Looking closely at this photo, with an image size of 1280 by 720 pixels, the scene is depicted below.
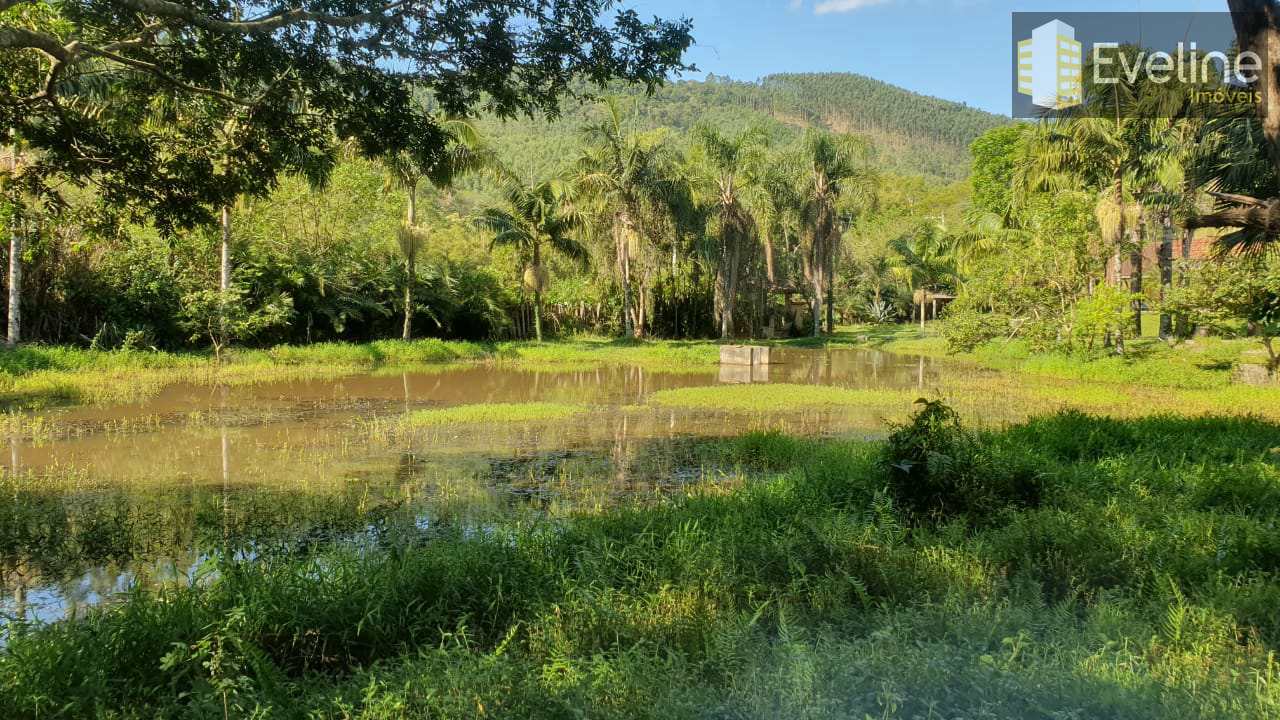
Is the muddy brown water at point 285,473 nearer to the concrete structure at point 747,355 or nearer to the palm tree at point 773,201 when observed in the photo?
the concrete structure at point 747,355

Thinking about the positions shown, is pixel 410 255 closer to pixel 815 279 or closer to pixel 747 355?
pixel 747 355

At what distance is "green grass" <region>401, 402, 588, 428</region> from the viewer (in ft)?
43.4

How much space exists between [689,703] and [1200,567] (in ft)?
12.7

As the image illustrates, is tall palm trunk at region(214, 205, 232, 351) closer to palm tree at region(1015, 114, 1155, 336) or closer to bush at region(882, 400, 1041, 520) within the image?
bush at region(882, 400, 1041, 520)

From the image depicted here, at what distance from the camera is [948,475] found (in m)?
6.29

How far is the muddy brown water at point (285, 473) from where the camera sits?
590cm

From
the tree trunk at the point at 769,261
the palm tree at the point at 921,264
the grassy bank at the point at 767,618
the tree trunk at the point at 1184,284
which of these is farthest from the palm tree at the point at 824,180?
the grassy bank at the point at 767,618

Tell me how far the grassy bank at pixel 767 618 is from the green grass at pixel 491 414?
6979 millimetres

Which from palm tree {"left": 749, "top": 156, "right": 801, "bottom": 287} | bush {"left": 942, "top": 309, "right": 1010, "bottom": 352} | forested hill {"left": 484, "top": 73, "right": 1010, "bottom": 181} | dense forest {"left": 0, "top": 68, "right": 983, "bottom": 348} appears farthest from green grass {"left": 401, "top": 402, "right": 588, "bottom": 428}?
forested hill {"left": 484, "top": 73, "right": 1010, "bottom": 181}

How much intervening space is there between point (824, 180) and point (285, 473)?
35.0 metres

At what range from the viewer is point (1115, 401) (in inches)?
574

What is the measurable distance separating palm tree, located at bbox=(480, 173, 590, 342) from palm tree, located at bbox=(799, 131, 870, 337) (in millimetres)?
13368

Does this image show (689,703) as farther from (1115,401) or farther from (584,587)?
(1115,401)

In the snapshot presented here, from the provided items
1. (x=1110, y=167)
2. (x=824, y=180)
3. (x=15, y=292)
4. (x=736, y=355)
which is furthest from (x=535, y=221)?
(x=1110, y=167)
